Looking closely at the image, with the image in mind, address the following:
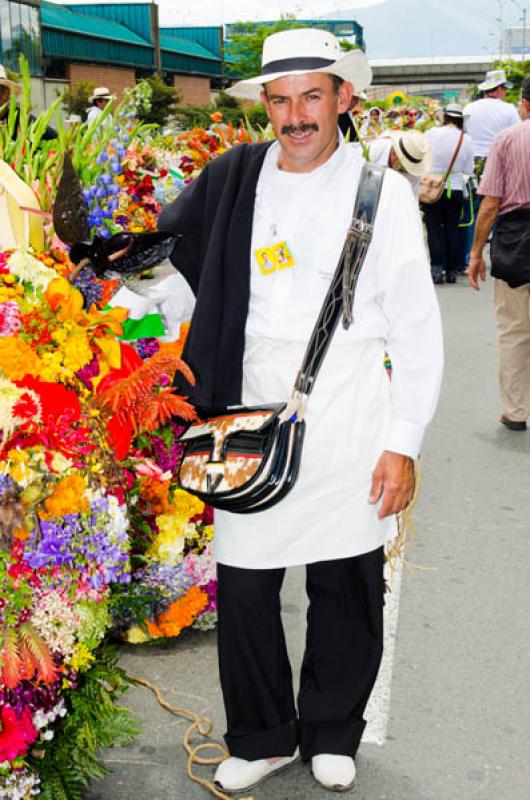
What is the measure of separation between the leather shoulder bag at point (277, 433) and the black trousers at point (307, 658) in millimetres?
313

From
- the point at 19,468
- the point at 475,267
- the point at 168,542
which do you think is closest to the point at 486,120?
the point at 475,267

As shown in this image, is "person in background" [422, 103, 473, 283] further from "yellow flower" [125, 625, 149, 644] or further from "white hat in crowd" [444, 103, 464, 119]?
"yellow flower" [125, 625, 149, 644]

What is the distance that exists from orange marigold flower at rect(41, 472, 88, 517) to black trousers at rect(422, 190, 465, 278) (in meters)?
10.4

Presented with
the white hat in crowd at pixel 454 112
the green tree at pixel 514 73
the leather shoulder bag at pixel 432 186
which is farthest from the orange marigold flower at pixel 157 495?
the green tree at pixel 514 73

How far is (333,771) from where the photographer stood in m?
3.10

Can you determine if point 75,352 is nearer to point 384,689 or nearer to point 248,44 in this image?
point 384,689

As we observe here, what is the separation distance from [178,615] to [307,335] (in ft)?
5.06

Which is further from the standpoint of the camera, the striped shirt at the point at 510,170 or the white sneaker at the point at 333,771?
the striped shirt at the point at 510,170

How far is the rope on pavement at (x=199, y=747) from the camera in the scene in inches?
124

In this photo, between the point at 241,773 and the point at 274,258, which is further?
the point at 241,773

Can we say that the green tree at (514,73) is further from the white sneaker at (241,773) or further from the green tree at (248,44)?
the white sneaker at (241,773)

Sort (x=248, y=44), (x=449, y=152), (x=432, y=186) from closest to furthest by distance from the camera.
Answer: (x=432, y=186) < (x=449, y=152) < (x=248, y=44)

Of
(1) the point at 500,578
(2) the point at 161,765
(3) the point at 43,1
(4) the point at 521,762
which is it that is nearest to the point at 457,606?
(1) the point at 500,578

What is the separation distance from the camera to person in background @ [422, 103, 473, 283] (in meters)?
12.2
